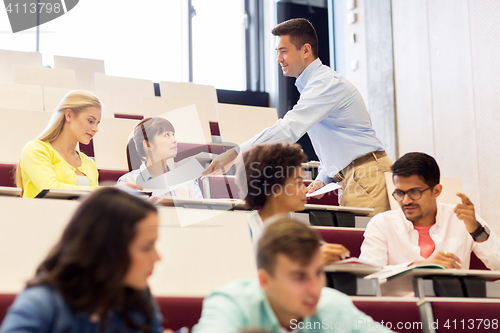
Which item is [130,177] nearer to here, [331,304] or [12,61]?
[331,304]

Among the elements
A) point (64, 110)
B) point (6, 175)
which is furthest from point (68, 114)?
point (6, 175)

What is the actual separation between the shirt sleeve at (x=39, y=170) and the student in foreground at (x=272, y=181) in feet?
1.61

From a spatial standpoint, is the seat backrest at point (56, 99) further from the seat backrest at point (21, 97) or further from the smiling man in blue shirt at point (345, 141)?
the smiling man in blue shirt at point (345, 141)

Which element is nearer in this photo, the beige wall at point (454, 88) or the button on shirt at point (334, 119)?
the button on shirt at point (334, 119)

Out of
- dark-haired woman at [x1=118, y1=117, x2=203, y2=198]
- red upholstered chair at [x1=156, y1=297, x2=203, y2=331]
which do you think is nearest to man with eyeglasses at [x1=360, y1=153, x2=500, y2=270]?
red upholstered chair at [x1=156, y1=297, x2=203, y2=331]

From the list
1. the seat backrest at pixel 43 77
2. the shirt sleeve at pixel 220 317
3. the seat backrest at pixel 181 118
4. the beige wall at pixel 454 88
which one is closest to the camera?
the shirt sleeve at pixel 220 317

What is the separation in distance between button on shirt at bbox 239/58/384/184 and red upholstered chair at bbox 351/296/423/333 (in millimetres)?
746

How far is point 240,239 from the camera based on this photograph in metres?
1.01

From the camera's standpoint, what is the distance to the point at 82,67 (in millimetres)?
2891

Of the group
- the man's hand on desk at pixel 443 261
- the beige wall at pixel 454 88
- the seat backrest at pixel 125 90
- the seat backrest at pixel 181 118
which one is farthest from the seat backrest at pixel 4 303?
the seat backrest at pixel 125 90

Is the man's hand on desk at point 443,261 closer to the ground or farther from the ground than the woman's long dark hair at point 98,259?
closer to the ground

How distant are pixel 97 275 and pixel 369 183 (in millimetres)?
1195

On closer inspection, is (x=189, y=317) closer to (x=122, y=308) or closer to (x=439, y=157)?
(x=122, y=308)

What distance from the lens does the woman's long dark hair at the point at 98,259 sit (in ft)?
1.74
